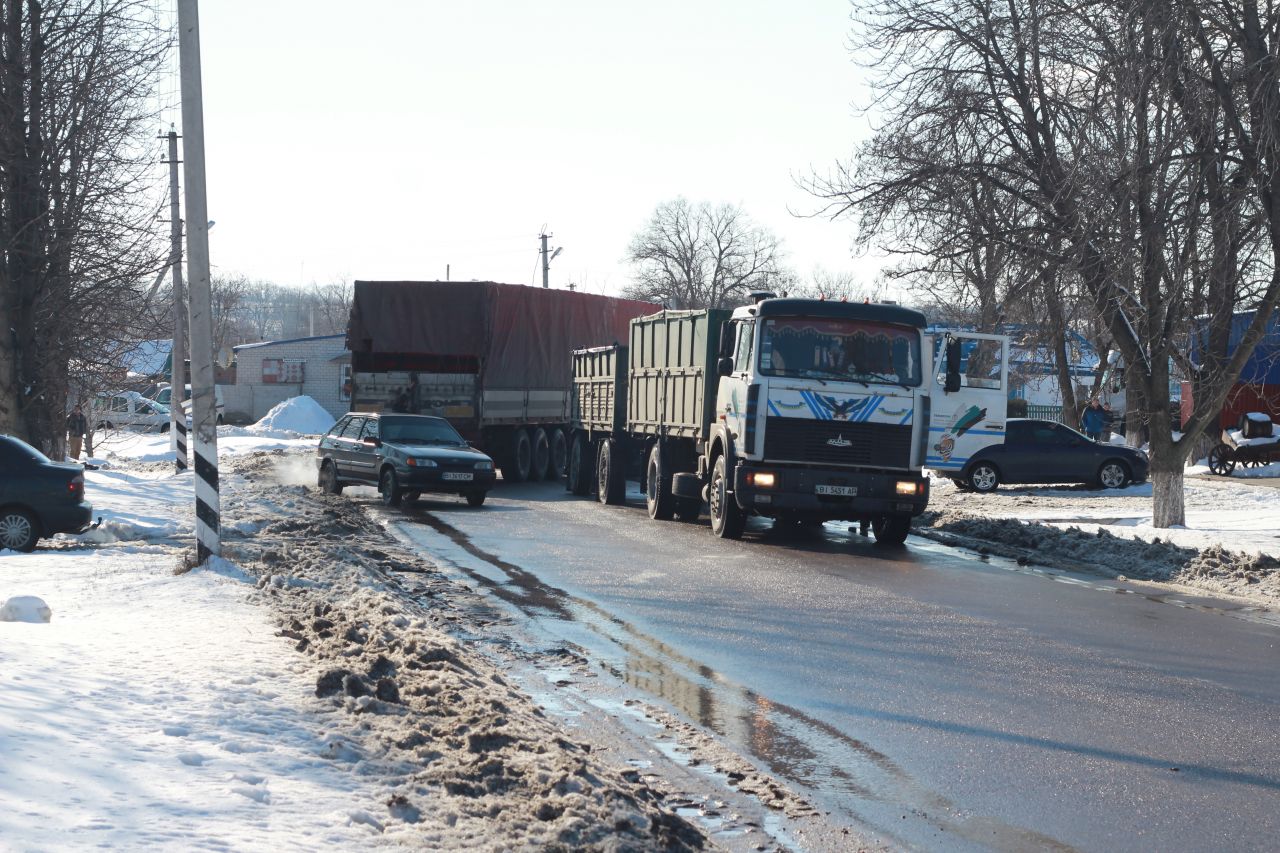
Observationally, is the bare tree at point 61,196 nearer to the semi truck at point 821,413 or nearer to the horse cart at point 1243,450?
the semi truck at point 821,413

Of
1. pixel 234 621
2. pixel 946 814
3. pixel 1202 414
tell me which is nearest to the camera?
pixel 946 814

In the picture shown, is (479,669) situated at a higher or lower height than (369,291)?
lower

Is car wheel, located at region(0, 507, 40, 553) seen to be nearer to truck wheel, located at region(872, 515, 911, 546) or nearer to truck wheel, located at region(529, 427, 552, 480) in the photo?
truck wheel, located at region(872, 515, 911, 546)

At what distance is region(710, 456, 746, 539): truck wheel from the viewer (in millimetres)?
18267

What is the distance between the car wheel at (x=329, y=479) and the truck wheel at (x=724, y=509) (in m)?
9.36

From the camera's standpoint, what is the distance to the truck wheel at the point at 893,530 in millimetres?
18609

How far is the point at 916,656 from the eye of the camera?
9828 mm

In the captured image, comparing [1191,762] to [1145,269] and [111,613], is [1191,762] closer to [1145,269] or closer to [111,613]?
[111,613]

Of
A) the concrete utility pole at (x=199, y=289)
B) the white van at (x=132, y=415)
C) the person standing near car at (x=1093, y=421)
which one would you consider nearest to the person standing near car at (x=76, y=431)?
the white van at (x=132, y=415)

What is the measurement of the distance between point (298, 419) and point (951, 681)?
187 feet

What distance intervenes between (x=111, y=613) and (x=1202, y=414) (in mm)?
14313

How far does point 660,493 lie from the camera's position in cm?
2145

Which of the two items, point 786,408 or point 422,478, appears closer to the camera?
point 786,408

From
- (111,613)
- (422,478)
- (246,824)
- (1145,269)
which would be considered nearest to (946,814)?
(246,824)
